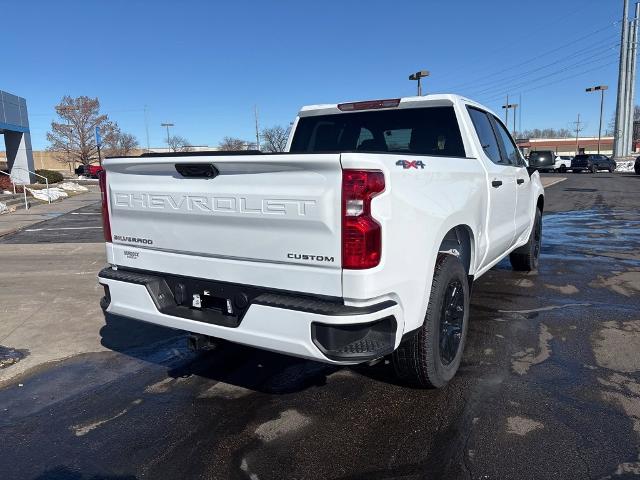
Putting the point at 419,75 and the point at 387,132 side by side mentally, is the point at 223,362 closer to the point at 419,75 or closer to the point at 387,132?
the point at 387,132

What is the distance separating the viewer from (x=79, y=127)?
4978cm

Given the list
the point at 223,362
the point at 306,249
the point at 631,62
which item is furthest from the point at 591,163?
the point at 306,249

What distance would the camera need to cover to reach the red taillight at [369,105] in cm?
457

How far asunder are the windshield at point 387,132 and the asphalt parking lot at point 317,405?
1769 millimetres

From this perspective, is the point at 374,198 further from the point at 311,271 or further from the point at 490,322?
the point at 490,322

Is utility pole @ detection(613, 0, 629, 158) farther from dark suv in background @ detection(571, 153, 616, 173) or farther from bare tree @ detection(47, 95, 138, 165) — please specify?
bare tree @ detection(47, 95, 138, 165)

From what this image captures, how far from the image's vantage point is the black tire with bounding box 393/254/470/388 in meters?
3.22

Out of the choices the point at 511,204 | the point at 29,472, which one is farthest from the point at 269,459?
the point at 511,204

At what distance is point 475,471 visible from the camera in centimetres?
266

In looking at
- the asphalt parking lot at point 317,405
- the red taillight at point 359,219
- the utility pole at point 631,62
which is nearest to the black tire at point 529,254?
the asphalt parking lot at point 317,405

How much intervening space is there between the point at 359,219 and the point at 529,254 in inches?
193

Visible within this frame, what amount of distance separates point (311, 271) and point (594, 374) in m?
2.45

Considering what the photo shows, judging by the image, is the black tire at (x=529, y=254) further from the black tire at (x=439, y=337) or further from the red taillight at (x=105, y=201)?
the red taillight at (x=105, y=201)

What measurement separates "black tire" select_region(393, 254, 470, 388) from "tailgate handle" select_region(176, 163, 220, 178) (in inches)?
59.6
